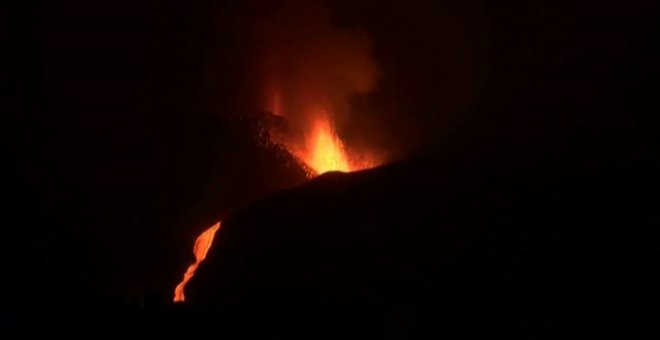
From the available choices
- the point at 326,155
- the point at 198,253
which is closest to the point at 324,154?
the point at 326,155

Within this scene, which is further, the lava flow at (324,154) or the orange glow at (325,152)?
the orange glow at (325,152)

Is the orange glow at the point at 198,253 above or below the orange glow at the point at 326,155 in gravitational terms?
above

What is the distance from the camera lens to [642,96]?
51.6ft

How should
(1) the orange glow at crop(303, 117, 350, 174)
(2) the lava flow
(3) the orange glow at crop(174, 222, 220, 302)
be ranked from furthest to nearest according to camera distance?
(1) the orange glow at crop(303, 117, 350, 174)
(2) the lava flow
(3) the orange glow at crop(174, 222, 220, 302)

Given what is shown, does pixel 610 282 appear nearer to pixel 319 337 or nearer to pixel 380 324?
pixel 380 324

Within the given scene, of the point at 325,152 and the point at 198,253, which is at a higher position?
the point at 198,253

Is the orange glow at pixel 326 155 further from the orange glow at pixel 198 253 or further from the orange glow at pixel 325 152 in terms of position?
the orange glow at pixel 198 253

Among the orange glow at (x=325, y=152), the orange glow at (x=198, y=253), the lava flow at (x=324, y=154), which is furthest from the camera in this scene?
the orange glow at (x=325, y=152)

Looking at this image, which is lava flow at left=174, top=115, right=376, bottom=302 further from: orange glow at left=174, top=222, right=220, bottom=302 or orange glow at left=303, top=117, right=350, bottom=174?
orange glow at left=174, top=222, right=220, bottom=302

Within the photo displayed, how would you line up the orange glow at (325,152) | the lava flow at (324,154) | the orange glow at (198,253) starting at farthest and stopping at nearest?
the orange glow at (325,152), the lava flow at (324,154), the orange glow at (198,253)

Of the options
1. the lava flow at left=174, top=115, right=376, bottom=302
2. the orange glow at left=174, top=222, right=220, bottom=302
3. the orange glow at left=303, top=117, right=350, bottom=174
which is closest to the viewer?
the orange glow at left=174, top=222, right=220, bottom=302

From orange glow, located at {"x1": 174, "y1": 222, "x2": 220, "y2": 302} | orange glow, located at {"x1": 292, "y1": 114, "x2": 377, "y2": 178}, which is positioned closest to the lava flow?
orange glow, located at {"x1": 292, "y1": 114, "x2": 377, "y2": 178}

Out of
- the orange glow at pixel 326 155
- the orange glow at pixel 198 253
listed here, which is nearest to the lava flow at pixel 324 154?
the orange glow at pixel 326 155

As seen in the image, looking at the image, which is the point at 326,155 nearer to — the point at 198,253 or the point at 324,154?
the point at 324,154
